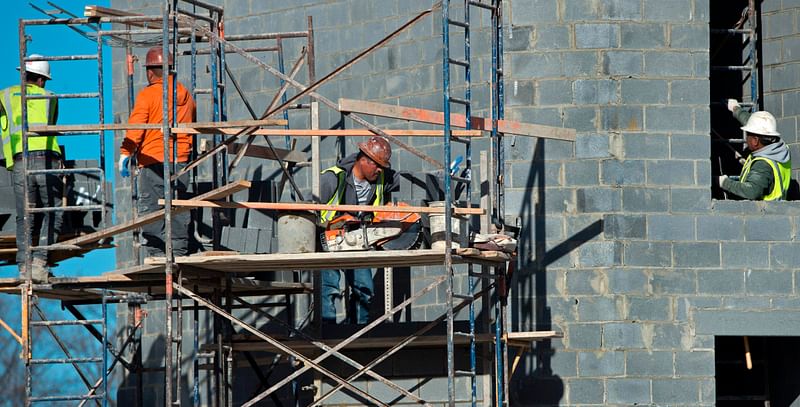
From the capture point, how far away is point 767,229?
15539mm

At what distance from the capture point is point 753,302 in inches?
607

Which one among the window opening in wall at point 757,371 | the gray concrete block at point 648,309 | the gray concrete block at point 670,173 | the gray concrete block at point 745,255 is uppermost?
the gray concrete block at point 670,173

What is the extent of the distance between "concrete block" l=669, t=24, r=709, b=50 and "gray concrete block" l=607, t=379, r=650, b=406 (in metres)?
Answer: 3.37

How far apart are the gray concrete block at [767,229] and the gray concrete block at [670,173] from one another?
74 centimetres

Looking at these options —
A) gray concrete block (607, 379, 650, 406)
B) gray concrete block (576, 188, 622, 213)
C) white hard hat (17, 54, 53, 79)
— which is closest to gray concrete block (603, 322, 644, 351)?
gray concrete block (607, 379, 650, 406)

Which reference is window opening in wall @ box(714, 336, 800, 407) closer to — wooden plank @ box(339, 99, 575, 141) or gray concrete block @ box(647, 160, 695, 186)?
gray concrete block @ box(647, 160, 695, 186)

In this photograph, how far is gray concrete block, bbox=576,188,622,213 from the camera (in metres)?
15.3

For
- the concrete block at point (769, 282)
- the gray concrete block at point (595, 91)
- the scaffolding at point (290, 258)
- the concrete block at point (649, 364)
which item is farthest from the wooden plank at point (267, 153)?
the concrete block at point (769, 282)

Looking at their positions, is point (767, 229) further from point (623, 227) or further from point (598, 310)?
point (598, 310)

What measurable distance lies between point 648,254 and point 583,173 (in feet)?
3.32

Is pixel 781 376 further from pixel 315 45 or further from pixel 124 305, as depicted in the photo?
pixel 124 305

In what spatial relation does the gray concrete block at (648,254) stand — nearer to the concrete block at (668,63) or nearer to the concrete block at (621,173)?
the concrete block at (621,173)

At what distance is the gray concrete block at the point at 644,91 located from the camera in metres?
15.4

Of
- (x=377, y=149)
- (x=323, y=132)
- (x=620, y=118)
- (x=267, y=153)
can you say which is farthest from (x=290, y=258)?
(x=620, y=118)
